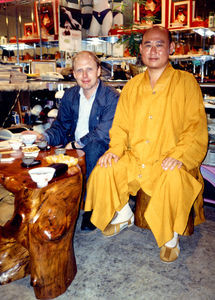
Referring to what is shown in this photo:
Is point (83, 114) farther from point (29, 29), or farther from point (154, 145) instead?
point (29, 29)

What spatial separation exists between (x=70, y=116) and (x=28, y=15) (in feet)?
39.6

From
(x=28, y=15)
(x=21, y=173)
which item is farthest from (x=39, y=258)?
(x=28, y=15)

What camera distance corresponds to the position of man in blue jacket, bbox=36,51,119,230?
267cm

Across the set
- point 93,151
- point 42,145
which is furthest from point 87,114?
point 42,145

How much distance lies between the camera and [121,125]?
2576mm

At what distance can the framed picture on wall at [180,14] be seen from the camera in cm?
555

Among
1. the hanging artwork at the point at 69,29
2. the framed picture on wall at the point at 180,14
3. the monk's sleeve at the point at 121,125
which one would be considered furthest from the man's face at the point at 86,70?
the framed picture on wall at the point at 180,14

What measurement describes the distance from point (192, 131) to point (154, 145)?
0.33 metres

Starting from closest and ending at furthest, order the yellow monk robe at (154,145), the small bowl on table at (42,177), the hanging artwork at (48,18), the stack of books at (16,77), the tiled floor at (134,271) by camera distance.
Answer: the small bowl on table at (42,177)
the tiled floor at (134,271)
the yellow monk robe at (154,145)
the stack of books at (16,77)
the hanging artwork at (48,18)

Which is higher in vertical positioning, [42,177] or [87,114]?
[87,114]

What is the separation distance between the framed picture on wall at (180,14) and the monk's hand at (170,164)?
14.3 ft

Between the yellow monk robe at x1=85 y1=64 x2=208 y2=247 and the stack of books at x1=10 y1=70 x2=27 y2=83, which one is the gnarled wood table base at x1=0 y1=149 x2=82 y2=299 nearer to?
the yellow monk robe at x1=85 y1=64 x2=208 y2=247

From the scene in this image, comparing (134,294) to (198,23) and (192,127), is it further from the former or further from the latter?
(198,23)

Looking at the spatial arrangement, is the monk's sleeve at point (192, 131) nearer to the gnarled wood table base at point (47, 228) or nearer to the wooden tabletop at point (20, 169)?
the wooden tabletop at point (20, 169)
